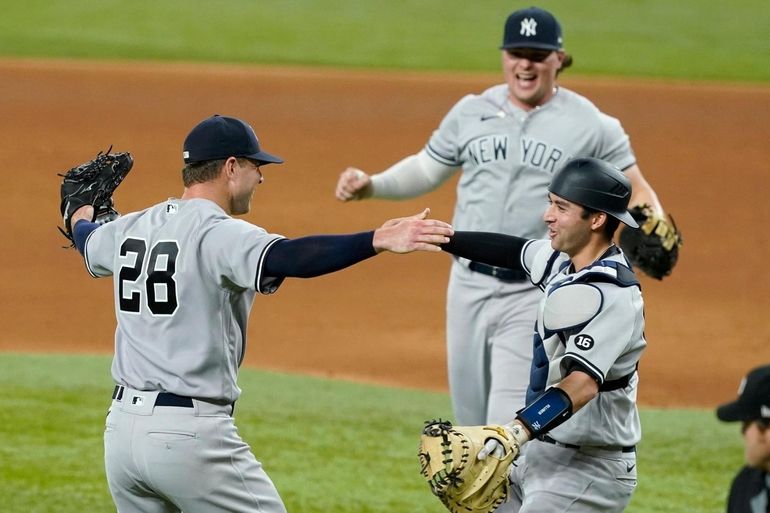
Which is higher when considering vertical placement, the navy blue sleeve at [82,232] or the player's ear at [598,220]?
the player's ear at [598,220]

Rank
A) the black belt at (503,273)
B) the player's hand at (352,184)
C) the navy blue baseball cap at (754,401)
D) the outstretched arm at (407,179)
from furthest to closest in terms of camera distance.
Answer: the outstretched arm at (407,179) → the player's hand at (352,184) → the black belt at (503,273) → the navy blue baseball cap at (754,401)

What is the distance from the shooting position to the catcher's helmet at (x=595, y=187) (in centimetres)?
425

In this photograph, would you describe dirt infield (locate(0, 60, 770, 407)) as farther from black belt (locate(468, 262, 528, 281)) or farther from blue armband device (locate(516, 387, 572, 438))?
blue armband device (locate(516, 387, 572, 438))

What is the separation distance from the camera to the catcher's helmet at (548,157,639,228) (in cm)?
425

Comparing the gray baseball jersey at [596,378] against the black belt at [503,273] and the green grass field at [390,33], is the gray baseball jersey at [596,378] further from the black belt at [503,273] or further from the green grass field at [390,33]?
the green grass field at [390,33]

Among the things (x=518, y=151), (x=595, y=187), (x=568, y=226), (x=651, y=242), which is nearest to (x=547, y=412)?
(x=568, y=226)

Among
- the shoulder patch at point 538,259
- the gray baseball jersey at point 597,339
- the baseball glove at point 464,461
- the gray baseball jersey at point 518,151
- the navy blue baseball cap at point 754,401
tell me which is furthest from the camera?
the gray baseball jersey at point 518,151

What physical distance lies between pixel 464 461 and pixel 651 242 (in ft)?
7.55

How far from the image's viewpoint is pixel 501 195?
6.23 meters

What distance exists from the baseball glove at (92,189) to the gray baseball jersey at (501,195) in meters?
1.95

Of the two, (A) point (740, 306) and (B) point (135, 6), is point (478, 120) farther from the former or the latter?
(B) point (135, 6)

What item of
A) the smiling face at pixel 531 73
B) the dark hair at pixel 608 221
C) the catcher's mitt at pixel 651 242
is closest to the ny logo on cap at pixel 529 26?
the smiling face at pixel 531 73

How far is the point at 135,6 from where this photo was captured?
27.5 metres

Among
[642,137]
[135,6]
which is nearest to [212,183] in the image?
[642,137]
